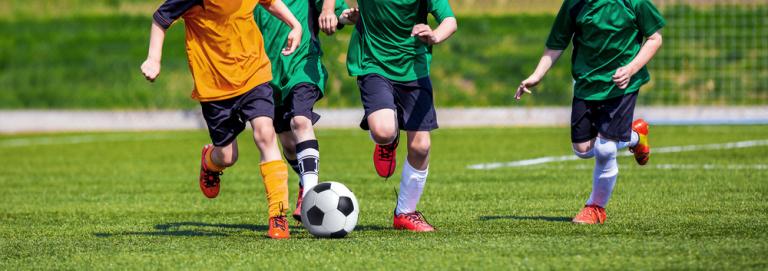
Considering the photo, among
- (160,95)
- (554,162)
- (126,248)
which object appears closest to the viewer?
(126,248)

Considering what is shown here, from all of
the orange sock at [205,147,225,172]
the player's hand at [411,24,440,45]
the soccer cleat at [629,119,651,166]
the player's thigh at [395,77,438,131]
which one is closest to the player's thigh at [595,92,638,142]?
the soccer cleat at [629,119,651,166]

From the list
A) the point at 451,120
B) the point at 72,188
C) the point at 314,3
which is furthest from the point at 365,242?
the point at 451,120

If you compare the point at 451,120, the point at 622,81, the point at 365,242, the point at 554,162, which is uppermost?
the point at 622,81

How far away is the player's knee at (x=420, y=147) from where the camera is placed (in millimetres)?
6891

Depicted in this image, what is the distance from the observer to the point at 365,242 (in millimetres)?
5980

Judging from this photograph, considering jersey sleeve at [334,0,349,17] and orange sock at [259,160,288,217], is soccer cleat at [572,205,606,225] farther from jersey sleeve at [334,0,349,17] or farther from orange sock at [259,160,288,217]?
jersey sleeve at [334,0,349,17]

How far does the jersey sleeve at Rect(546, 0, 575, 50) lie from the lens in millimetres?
6926

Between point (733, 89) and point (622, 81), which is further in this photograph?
point (733, 89)

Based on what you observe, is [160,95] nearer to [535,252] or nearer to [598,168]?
[598,168]

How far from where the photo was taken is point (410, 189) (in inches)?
275

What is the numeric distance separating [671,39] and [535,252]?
642 inches

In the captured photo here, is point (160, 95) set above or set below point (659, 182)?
below

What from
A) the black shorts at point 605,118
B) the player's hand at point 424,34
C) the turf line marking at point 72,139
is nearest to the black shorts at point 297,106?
the player's hand at point 424,34

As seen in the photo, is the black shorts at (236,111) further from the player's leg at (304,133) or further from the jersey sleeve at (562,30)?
the jersey sleeve at (562,30)
